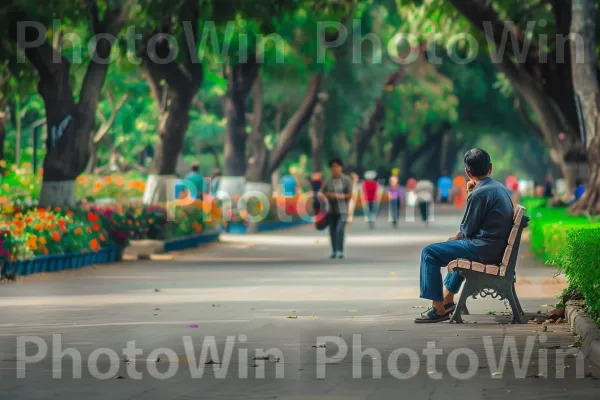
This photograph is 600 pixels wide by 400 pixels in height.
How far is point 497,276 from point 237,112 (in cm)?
3048

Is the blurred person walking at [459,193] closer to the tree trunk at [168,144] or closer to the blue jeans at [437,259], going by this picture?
the tree trunk at [168,144]

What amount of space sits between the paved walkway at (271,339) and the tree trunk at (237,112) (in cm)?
1995

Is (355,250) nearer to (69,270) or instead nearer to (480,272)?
(69,270)

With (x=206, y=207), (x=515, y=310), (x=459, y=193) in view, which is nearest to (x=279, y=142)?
(x=206, y=207)

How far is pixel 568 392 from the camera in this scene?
10797 millimetres

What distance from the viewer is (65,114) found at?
1206 inches

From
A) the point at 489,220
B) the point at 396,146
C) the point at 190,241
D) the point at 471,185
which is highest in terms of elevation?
the point at 396,146

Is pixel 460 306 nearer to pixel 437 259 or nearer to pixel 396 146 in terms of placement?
pixel 437 259

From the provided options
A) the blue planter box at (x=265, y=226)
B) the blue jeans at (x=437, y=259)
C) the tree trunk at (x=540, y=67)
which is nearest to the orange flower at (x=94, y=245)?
the tree trunk at (x=540, y=67)

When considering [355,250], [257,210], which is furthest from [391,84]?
[355,250]

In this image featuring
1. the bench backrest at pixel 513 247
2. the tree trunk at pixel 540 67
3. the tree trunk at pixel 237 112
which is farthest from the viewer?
the tree trunk at pixel 237 112

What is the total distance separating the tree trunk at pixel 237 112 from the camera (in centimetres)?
4578

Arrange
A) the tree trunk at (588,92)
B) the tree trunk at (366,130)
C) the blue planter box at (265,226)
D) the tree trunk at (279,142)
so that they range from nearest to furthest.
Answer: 1. the tree trunk at (588,92)
2. the blue planter box at (265,226)
3. the tree trunk at (279,142)
4. the tree trunk at (366,130)

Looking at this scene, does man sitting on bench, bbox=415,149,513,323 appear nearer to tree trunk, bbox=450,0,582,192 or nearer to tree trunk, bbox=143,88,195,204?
tree trunk, bbox=450,0,582,192
